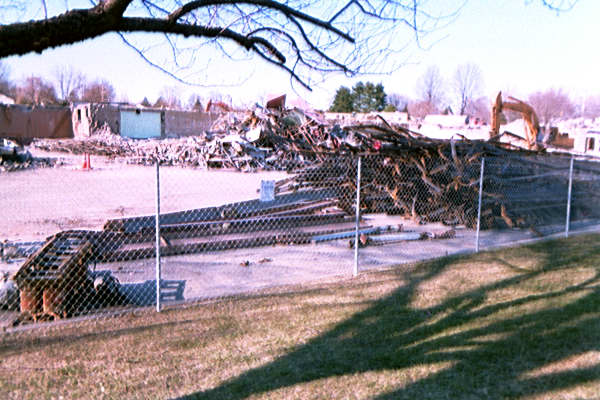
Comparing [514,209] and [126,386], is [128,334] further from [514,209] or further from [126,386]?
[514,209]

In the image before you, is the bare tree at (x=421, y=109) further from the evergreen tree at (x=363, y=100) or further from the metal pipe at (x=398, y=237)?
the metal pipe at (x=398, y=237)

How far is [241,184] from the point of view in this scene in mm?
19156

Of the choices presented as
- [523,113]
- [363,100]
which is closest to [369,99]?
[363,100]

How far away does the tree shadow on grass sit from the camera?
4.07 m

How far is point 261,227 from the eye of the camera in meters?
10.6

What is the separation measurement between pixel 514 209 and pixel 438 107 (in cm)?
6856

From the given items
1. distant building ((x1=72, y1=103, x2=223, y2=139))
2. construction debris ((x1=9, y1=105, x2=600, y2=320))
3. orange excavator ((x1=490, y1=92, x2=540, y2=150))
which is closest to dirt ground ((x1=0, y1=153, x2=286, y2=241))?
construction debris ((x1=9, y1=105, x2=600, y2=320))

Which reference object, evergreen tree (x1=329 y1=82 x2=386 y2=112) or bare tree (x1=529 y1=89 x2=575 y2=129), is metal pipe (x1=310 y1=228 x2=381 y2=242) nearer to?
evergreen tree (x1=329 y1=82 x2=386 y2=112)

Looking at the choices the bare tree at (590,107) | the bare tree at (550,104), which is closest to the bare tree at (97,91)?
the bare tree at (550,104)

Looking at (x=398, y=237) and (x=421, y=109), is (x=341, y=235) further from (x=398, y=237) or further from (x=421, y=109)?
(x=421, y=109)

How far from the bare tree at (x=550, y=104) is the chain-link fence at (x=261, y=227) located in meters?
64.6

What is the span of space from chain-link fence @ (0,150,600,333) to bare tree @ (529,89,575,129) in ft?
212

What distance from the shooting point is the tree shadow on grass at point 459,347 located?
407 cm

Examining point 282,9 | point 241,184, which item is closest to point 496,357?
point 282,9
